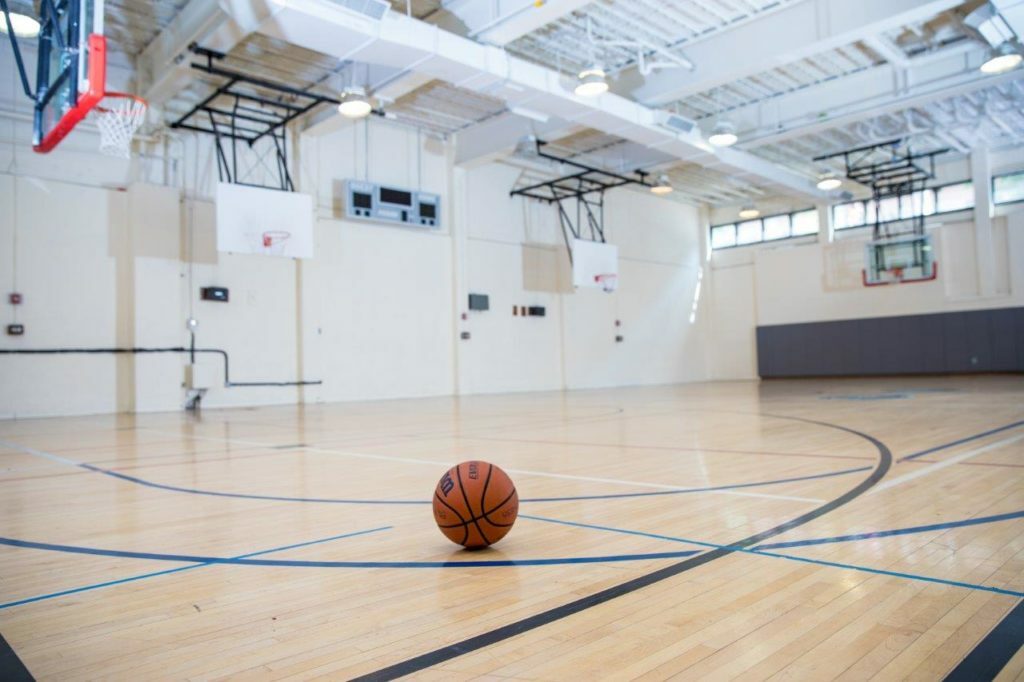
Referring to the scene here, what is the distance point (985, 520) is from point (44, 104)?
8.69m

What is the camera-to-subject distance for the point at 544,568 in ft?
8.94

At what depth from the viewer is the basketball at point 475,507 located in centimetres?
297

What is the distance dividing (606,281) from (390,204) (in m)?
6.30

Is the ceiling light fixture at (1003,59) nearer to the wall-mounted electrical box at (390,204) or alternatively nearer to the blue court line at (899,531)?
the blue court line at (899,531)

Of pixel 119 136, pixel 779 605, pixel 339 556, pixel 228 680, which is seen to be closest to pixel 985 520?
pixel 779 605

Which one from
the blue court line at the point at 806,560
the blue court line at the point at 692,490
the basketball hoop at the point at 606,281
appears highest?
the basketball hoop at the point at 606,281

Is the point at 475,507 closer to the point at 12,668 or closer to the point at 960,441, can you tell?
the point at 12,668

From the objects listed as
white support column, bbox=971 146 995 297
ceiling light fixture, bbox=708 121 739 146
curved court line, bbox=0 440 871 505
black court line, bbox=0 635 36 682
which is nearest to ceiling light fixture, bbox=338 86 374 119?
ceiling light fixture, bbox=708 121 739 146

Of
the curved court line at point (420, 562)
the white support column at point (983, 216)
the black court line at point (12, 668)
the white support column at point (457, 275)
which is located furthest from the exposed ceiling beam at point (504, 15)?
the white support column at point (983, 216)

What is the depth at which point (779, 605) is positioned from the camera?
88.8 inches

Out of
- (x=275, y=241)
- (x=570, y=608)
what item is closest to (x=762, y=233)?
(x=275, y=241)

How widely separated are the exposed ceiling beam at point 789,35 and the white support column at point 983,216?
1024 centimetres

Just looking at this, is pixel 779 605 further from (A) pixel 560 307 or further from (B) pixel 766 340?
(B) pixel 766 340

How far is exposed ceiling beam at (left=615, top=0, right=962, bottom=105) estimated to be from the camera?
10250mm
